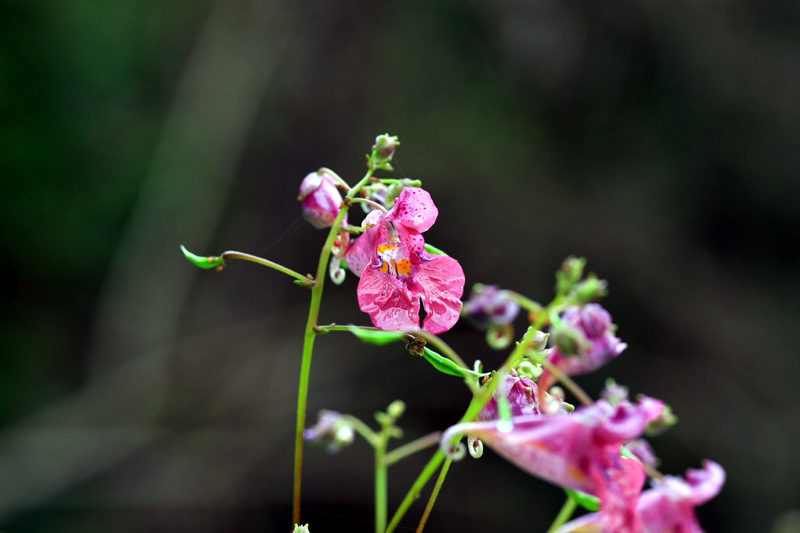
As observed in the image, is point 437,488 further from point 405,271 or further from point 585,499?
point 405,271

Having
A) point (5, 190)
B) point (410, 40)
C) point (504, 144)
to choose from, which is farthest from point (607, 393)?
point (5, 190)

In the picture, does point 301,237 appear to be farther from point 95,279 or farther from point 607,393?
point 607,393

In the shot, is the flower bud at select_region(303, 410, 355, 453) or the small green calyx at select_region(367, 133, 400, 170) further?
the flower bud at select_region(303, 410, 355, 453)

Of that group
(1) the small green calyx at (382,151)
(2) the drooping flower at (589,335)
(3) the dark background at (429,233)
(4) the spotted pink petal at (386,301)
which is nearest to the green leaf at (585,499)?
(2) the drooping flower at (589,335)

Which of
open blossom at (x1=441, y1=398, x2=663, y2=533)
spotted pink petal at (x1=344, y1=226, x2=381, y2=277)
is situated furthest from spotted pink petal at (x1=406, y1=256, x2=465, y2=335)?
open blossom at (x1=441, y1=398, x2=663, y2=533)

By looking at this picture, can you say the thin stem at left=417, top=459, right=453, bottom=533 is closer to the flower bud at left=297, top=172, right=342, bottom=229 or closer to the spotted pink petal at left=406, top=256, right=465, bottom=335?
the spotted pink petal at left=406, top=256, right=465, bottom=335

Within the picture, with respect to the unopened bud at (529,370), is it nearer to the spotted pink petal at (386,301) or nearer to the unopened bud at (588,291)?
the spotted pink petal at (386,301)

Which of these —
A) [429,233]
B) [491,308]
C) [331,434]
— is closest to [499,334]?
[491,308]
